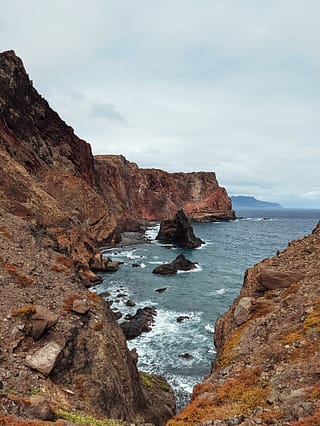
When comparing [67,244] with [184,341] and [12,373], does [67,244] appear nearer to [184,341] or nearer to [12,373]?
[184,341]

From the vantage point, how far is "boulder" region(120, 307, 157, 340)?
37216 mm

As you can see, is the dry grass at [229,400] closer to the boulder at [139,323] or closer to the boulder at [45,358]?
the boulder at [45,358]

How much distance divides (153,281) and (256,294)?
137 feet

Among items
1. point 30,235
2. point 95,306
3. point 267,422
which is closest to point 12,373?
point 95,306

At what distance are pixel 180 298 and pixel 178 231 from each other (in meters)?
52.1

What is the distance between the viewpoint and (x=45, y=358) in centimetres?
1412

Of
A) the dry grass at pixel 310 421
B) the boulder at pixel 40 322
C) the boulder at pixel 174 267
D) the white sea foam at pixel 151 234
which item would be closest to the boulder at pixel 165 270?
the boulder at pixel 174 267

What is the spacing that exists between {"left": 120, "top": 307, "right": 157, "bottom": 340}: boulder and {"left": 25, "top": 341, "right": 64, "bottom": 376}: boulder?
2311 centimetres

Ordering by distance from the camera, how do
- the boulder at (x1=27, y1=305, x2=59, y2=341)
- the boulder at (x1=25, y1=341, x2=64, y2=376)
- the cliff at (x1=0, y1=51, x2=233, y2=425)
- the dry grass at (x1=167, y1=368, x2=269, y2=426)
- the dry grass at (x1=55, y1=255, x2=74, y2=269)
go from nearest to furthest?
the dry grass at (x1=167, y1=368, x2=269, y2=426) < the cliff at (x1=0, y1=51, x2=233, y2=425) < the boulder at (x1=25, y1=341, x2=64, y2=376) < the boulder at (x1=27, y1=305, x2=59, y2=341) < the dry grass at (x1=55, y1=255, x2=74, y2=269)

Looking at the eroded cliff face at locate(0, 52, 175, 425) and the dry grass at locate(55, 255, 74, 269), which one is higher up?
the dry grass at locate(55, 255, 74, 269)

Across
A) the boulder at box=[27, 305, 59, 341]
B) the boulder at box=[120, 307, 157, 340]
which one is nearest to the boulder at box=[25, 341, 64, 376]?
the boulder at box=[27, 305, 59, 341]

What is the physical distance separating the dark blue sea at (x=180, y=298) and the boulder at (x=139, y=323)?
2.81 ft

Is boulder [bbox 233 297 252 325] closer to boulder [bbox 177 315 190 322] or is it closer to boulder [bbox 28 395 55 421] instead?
boulder [bbox 28 395 55 421]

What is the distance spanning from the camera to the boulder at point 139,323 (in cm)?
3722
